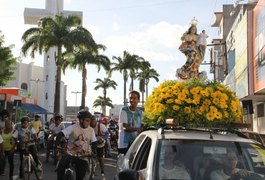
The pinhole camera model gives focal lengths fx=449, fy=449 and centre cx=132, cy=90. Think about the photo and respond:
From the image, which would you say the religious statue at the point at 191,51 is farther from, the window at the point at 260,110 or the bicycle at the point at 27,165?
the bicycle at the point at 27,165

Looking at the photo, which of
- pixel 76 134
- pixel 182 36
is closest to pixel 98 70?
pixel 182 36

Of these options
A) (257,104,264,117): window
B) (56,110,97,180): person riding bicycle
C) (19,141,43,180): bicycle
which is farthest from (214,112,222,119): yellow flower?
(257,104,264,117): window

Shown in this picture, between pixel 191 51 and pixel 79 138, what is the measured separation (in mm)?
27973

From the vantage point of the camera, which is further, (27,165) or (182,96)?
(27,165)

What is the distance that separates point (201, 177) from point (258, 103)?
26446 mm

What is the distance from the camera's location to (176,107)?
18.9 ft

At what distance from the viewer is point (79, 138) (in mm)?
7207

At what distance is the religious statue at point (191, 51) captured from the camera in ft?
113

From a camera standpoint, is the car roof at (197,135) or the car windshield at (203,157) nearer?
the car windshield at (203,157)

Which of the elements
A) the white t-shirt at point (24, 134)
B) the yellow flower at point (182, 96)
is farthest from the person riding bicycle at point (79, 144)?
the white t-shirt at point (24, 134)

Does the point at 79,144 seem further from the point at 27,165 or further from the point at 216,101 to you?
the point at 27,165

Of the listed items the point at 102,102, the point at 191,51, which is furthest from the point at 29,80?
the point at 191,51

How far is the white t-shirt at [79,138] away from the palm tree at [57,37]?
28.3 m

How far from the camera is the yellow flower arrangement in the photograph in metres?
5.71
